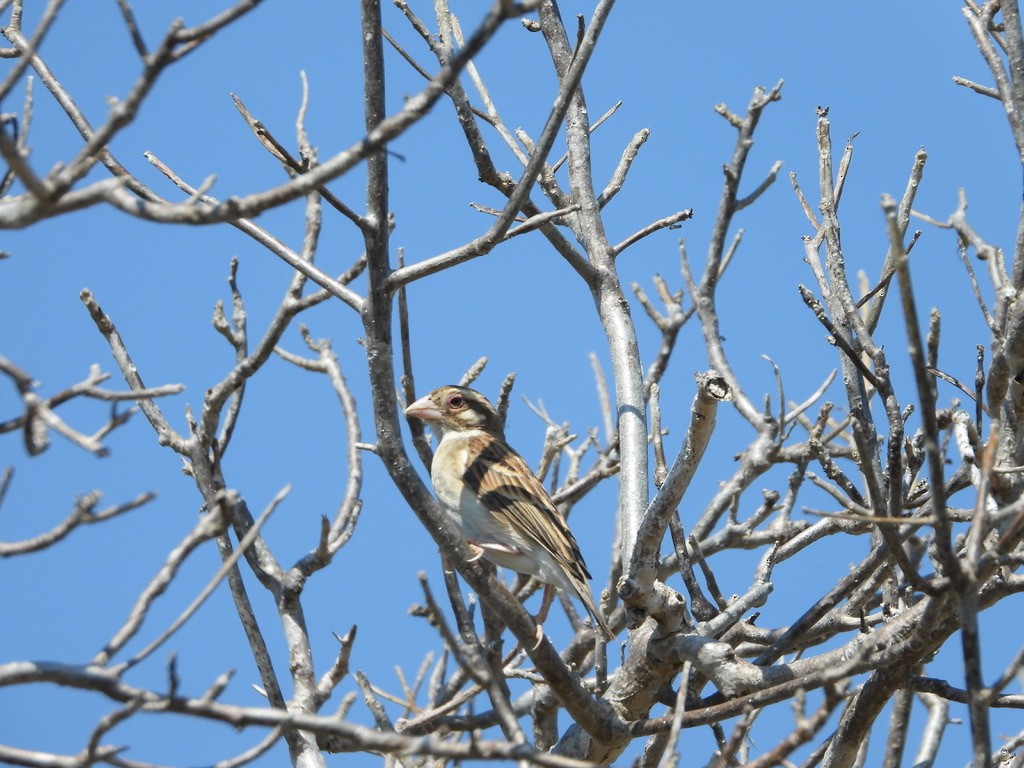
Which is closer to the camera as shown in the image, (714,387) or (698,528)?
(714,387)

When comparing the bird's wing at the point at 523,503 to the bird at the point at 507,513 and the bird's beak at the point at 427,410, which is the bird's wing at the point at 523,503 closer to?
the bird at the point at 507,513

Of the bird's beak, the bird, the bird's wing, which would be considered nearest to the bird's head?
the bird's beak

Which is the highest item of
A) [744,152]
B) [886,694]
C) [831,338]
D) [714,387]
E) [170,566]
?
[744,152]

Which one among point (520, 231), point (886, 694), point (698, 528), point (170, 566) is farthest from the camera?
point (698, 528)

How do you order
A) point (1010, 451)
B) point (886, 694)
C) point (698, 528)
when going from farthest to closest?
point (698, 528), point (1010, 451), point (886, 694)

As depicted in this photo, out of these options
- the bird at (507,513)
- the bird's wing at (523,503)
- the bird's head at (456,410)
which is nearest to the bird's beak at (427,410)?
the bird's head at (456,410)

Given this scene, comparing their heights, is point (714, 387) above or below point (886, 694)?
above

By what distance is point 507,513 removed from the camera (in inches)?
240

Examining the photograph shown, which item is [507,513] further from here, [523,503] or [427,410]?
[427,410]

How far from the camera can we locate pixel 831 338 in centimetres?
474

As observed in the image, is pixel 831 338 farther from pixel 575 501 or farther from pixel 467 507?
pixel 575 501

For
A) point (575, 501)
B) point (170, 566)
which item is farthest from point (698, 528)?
point (170, 566)

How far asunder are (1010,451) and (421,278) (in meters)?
2.47

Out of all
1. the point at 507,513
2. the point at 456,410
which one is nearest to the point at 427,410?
the point at 456,410
